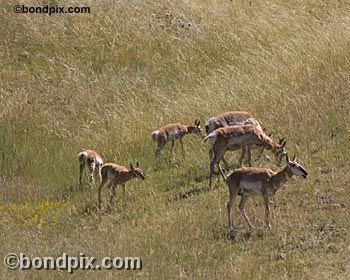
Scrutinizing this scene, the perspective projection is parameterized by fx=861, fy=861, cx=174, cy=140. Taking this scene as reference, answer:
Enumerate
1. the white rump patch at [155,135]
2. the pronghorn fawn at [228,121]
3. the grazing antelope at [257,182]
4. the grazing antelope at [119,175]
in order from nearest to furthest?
the grazing antelope at [257,182]
the grazing antelope at [119,175]
the pronghorn fawn at [228,121]
the white rump patch at [155,135]

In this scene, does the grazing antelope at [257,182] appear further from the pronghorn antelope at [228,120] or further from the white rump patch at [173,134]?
the white rump patch at [173,134]

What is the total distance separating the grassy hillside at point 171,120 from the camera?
410 inches

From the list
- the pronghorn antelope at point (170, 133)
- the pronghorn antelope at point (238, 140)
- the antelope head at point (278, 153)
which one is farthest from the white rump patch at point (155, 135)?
the antelope head at point (278, 153)

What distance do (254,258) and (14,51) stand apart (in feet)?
36.0

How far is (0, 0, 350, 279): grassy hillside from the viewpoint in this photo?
34.2 feet

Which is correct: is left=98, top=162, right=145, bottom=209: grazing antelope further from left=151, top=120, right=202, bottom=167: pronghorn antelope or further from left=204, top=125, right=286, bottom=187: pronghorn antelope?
left=151, top=120, right=202, bottom=167: pronghorn antelope

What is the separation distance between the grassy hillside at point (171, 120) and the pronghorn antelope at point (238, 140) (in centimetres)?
42

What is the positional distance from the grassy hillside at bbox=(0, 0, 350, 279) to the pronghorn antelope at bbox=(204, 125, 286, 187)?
42cm

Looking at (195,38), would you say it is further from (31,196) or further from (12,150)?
(31,196)

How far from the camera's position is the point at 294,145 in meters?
14.0

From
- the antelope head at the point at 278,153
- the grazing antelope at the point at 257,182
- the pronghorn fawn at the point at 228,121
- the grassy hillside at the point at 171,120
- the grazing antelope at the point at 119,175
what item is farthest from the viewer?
the pronghorn fawn at the point at 228,121

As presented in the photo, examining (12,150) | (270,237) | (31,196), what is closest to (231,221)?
(270,237)

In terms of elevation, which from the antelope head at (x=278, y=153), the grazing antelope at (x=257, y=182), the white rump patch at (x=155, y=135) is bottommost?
the grazing antelope at (x=257, y=182)

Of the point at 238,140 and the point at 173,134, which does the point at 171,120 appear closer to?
the point at 173,134
